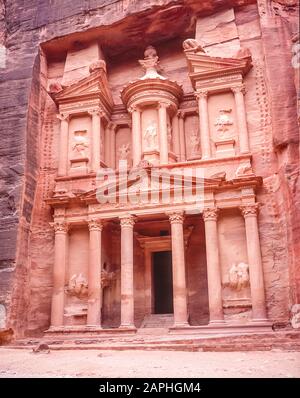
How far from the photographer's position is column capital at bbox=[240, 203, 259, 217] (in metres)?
14.3

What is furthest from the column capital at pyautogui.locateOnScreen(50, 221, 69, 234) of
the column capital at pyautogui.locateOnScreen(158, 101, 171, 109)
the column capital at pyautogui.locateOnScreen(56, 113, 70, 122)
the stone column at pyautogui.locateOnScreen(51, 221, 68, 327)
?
the column capital at pyautogui.locateOnScreen(158, 101, 171, 109)

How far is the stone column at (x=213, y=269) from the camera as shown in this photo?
13.8 meters

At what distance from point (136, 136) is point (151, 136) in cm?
61

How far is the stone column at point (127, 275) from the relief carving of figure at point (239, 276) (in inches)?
134

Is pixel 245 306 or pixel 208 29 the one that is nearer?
pixel 245 306

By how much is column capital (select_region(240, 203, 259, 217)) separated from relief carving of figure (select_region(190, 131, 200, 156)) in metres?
4.22

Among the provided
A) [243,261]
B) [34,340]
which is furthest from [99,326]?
[243,261]

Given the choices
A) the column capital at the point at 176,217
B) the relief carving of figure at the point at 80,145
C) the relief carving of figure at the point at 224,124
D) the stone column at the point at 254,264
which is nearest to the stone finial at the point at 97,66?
the relief carving of figure at the point at 80,145

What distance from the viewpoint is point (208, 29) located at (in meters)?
17.7

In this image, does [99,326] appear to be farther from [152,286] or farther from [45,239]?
[45,239]

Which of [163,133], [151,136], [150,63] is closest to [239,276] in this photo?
[163,133]

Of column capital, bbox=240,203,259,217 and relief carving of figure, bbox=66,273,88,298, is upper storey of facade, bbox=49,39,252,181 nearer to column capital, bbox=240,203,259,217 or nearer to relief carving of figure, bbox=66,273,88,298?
column capital, bbox=240,203,259,217

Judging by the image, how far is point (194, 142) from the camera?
18.0 metres
